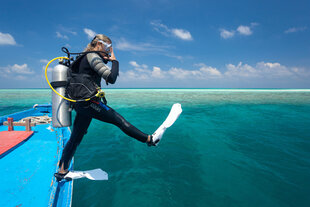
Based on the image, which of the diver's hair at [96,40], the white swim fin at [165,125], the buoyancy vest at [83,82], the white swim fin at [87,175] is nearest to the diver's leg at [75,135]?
the white swim fin at [87,175]

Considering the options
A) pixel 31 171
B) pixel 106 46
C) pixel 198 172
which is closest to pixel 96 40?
pixel 106 46

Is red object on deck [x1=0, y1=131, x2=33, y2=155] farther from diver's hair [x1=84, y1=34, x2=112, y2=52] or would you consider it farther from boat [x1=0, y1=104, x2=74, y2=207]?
diver's hair [x1=84, y1=34, x2=112, y2=52]

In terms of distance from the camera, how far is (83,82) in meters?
2.72

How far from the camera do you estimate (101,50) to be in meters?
2.88

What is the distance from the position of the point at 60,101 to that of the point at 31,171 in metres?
1.92

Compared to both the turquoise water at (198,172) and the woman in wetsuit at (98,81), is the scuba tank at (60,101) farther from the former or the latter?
the turquoise water at (198,172)

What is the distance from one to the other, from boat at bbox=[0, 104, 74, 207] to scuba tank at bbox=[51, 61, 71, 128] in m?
1.25

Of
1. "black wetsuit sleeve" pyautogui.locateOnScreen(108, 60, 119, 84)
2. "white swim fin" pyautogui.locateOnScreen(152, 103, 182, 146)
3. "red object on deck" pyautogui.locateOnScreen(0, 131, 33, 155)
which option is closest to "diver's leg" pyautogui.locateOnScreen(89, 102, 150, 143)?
"white swim fin" pyautogui.locateOnScreen(152, 103, 182, 146)

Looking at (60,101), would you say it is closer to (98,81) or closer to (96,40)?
(98,81)

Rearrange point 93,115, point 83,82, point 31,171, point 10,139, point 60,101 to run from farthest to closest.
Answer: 1. point 10,139
2. point 31,171
3. point 60,101
4. point 93,115
5. point 83,82

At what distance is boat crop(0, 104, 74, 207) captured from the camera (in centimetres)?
277

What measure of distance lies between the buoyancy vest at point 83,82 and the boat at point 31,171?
194cm

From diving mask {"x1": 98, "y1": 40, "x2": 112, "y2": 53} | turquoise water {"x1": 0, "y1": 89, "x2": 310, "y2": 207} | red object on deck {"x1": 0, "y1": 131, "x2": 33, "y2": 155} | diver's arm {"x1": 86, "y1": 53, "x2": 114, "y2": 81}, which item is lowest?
turquoise water {"x1": 0, "y1": 89, "x2": 310, "y2": 207}

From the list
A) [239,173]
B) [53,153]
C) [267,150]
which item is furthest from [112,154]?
[267,150]
